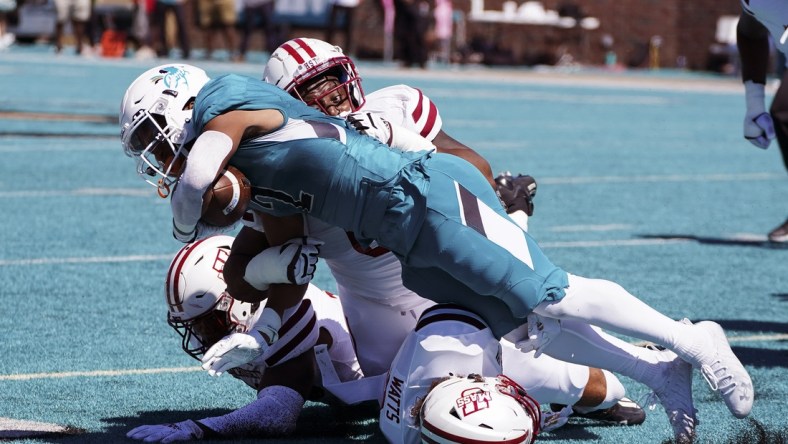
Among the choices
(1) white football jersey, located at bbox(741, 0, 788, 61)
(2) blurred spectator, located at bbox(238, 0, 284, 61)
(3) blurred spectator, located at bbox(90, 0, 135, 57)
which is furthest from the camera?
(3) blurred spectator, located at bbox(90, 0, 135, 57)

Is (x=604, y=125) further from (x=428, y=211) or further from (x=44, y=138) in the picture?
(x=428, y=211)

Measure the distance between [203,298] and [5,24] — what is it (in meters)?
24.6

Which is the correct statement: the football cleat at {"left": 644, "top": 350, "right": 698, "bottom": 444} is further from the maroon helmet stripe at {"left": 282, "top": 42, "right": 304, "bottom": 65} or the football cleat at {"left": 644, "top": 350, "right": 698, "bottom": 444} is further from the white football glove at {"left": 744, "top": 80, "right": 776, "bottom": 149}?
the white football glove at {"left": 744, "top": 80, "right": 776, "bottom": 149}

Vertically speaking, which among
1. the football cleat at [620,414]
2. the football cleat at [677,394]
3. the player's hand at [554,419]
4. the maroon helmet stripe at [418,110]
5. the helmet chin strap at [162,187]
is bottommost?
the football cleat at [620,414]

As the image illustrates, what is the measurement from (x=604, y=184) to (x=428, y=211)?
6960mm

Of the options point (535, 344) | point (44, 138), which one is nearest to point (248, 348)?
point (535, 344)

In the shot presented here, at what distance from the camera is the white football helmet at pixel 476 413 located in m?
3.03

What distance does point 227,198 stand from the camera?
3.17 metres

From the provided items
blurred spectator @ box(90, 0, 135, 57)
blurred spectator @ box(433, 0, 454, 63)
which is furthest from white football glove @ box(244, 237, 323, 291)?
blurred spectator @ box(433, 0, 454, 63)

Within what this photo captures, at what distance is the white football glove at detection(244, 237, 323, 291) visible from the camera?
3402mm

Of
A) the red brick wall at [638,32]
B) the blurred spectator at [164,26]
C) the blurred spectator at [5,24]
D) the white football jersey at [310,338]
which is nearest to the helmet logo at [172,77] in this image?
the white football jersey at [310,338]

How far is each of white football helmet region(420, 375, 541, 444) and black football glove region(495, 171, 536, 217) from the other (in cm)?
92

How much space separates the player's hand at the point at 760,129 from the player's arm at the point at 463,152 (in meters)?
1.81

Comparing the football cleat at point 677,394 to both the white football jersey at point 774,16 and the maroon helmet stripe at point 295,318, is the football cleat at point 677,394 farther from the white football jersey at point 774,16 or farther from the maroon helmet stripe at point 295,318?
the white football jersey at point 774,16
